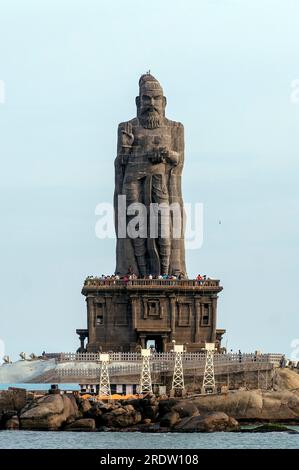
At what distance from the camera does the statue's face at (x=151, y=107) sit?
120 metres

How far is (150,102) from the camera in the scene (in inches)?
4710

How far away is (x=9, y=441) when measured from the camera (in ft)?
293

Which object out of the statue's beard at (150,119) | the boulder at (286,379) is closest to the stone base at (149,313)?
the boulder at (286,379)

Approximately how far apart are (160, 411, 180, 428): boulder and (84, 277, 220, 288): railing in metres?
22.5

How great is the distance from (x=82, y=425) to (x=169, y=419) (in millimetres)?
3892

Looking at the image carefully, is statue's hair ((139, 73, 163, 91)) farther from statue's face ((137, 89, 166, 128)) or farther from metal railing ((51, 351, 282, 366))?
metal railing ((51, 351, 282, 366))

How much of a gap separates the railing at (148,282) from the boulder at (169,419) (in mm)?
22478

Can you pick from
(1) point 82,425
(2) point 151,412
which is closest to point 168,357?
(2) point 151,412

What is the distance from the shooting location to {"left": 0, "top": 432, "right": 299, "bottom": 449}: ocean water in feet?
283

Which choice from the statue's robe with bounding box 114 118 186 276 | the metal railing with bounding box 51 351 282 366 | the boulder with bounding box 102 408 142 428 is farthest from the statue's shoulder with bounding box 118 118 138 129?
the boulder with bounding box 102 408 142 428

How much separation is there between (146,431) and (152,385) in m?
14.5
